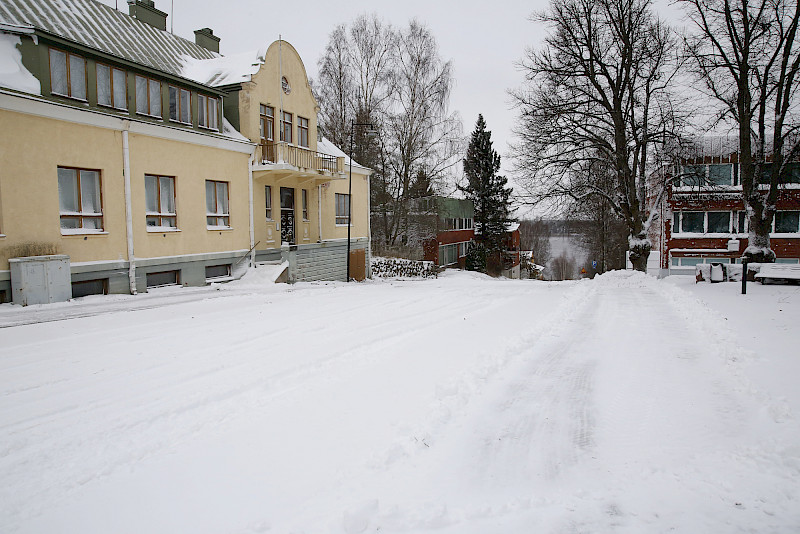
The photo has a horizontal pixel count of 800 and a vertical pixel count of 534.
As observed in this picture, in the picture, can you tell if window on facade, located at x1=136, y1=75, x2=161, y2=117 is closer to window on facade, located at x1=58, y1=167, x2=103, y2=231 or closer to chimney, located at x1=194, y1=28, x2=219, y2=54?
window on facade, located at x1=58, y1=167, x2=103, y2=231

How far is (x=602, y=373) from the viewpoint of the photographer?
6.49 meters

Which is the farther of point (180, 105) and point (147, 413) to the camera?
point (180, 105)

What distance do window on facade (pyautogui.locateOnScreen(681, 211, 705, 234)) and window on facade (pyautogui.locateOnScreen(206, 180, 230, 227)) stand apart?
31754 millimetres

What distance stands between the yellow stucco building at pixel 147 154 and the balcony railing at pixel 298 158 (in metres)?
0.06

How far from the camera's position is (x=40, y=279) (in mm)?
11945

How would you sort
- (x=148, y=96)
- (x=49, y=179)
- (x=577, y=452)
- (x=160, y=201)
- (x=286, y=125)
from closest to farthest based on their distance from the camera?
(x=577, y=452) < (x=49, y=179) < (x=148, y=96) < (x=160, y=201) < (x=286, y=125)

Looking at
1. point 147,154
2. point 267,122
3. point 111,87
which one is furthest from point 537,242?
point 111,87

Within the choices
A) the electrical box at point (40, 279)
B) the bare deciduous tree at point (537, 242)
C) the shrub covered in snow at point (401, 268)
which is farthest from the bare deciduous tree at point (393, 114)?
the bare deciduous tree at point (537, 242)

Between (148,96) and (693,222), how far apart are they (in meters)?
35.3

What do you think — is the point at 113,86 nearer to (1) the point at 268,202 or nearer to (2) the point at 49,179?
(2) the point at 49,179

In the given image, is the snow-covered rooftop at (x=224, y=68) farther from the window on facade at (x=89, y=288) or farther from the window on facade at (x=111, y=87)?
the window on facade at (x=89, y=288)

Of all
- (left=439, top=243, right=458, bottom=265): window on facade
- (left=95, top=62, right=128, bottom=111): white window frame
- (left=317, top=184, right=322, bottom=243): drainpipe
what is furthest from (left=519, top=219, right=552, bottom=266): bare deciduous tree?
(left=95, top=62, right=128, bottom=111): white window frame

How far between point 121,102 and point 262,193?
6650mm

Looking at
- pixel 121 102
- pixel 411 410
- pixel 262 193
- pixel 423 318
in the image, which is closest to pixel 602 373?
pixel 411 410
